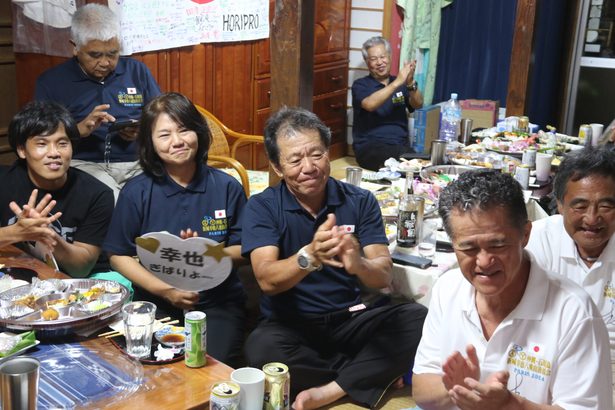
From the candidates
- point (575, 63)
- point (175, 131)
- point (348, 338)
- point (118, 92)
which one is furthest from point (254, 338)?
point (575, 63)

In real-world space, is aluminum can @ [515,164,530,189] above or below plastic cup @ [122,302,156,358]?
above

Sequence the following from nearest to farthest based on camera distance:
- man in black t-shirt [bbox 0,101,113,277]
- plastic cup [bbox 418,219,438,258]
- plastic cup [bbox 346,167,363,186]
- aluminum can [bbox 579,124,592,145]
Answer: man in black t-shirt [bbox 0,101,113,277] → plastic cup [bbox 418,219,438,258] → plastic cup [bbox 346,167,363,186] → aluminum can [bbox 579,124,592,145]

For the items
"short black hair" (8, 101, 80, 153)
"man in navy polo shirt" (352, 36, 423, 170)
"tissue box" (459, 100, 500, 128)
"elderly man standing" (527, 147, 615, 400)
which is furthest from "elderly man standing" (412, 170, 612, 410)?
"tissue box" (459, 100, 500, 128)

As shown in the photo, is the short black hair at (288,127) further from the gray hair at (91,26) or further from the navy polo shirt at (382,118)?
the navy polo shirt at (382,118)

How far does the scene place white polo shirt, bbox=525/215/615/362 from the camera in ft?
7.28

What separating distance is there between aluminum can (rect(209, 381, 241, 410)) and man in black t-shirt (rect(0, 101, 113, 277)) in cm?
108

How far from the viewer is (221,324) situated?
254cm

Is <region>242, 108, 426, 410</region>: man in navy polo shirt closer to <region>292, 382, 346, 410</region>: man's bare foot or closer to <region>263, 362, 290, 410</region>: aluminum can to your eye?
<region>292, 382, 346, 410</region>: man's bare foot

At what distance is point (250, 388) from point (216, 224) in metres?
1.01

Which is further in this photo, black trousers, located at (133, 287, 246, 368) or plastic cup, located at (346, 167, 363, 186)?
plastic cup, located at (346, 167, 363, 186)

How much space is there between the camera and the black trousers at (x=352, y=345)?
257 centimetres

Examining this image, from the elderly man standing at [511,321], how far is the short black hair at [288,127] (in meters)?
0.86

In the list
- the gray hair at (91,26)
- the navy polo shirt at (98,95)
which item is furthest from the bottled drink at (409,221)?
the gray hair at (91,26)

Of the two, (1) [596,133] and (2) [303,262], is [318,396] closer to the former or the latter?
(2) [303,262]
